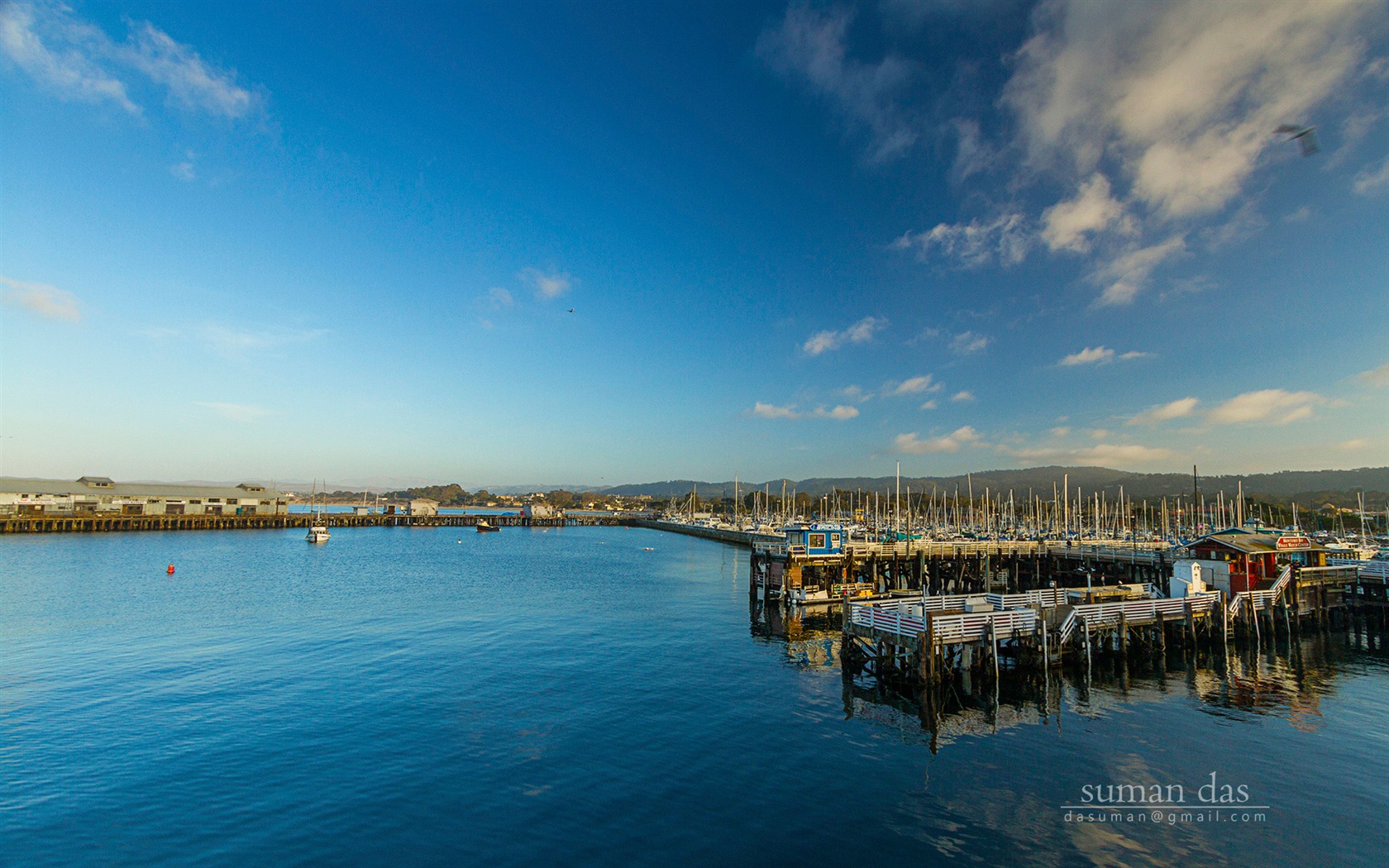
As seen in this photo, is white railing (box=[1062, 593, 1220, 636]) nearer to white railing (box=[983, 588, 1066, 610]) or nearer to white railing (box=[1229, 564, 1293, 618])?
white railing (box=[983, 588, 1066, 610])

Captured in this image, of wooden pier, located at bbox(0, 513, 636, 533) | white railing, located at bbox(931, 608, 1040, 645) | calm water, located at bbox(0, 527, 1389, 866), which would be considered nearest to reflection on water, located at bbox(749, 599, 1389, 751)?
calm water, located at bbox(0, 527, 1389, 866)

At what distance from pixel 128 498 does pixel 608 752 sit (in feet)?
574

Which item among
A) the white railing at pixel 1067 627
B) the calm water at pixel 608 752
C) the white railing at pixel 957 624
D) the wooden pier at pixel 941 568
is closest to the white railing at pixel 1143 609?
the white railing at pixel 1067 627

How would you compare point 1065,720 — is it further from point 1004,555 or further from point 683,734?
point 1004,555

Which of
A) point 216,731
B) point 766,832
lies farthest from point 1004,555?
point 216,731

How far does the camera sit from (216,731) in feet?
66.7

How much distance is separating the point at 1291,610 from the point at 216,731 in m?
57.4

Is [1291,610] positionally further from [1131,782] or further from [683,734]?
[683,734]

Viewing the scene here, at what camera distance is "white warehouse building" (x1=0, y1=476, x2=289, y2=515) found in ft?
416

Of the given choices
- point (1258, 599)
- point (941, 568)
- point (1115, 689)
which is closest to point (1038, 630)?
point (1115, 689)

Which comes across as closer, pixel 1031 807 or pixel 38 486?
pixel 1031 807

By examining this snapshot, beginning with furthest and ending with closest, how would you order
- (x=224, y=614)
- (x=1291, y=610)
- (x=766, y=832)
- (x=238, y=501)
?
1. (x=238, y=501)
2. (x=224, y=614)
3. (x=1291, y=610)
4. (x=766, y=832)

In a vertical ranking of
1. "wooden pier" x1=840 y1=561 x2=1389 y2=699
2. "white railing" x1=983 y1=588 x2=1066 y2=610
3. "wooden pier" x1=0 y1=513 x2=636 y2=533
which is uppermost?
"white railing" x1=983 y1=588 x2=1066 y2=610

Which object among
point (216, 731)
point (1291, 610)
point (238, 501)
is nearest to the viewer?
point (216, 731)
